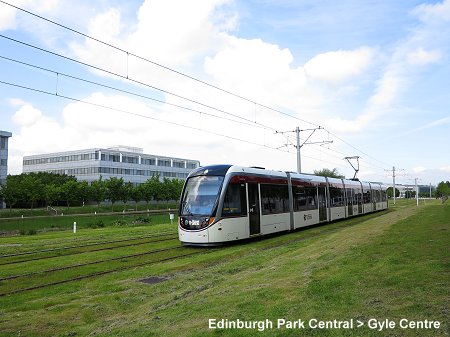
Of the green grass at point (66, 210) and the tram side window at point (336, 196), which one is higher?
the tram side window at point (336, 196)

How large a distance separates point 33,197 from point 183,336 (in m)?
72.6

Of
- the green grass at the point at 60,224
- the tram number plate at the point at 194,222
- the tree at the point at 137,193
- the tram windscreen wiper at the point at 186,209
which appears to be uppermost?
the tree at the point at 137,193

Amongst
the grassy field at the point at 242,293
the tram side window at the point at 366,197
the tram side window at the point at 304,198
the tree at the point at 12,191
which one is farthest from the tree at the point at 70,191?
the grassy field at the point at 242,293

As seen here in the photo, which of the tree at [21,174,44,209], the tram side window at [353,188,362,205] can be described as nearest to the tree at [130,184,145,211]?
the tree at [21,174,44,209]

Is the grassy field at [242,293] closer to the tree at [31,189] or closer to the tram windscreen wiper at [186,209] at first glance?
the tram windscreen wiper at [186,209]

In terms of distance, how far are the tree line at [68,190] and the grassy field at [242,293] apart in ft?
204

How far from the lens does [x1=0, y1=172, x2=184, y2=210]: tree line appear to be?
68938 millimetres

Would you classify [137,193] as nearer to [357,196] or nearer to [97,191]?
[97,191]

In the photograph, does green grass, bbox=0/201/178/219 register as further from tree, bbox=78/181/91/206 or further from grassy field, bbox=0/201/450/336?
grassy field, bbox=0/201/450/336

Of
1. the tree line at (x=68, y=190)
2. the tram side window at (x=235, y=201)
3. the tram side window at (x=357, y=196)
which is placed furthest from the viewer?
the tree line at (x=68, y=190)

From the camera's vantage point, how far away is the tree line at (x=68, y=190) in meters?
68.9

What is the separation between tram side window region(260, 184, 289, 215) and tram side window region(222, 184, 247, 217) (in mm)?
1903

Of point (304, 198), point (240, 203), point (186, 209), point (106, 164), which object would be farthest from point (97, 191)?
point (240, 203)

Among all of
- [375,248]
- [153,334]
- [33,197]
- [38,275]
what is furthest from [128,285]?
[33,197]
